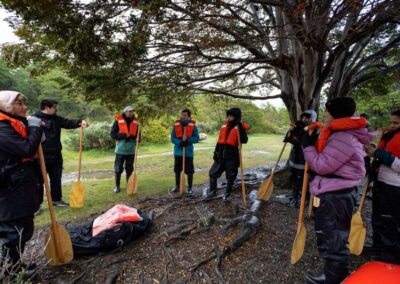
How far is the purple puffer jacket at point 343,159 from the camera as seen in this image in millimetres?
2393

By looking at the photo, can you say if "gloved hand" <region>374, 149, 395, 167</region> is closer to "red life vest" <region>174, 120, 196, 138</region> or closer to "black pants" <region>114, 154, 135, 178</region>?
"red life vest" <region>174, 120, 196, 138</region>

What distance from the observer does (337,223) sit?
2457mm

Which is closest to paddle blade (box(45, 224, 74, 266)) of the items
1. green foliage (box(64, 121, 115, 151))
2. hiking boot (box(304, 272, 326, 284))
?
hiking boot (box(304, 272, 326, 284))

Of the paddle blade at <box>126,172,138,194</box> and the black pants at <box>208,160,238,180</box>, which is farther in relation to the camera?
the paddle blade at <box>126,172,138,194</box>

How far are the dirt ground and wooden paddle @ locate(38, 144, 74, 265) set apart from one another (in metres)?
0.12

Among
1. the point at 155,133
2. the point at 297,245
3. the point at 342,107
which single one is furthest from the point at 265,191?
the point at 155,133

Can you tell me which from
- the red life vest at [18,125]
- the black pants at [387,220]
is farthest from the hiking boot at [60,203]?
the black pants at [387,220]

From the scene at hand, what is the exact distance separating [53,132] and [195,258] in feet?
11.9

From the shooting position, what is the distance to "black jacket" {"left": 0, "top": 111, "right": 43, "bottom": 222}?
252 cm

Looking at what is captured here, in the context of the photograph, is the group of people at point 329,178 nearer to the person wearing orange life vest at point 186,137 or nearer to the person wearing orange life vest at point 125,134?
the person wearing orange life vest at point 125,134

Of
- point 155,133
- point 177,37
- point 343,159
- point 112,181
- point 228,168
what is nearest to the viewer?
point 343,159

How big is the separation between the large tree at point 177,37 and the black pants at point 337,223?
1.97 meters

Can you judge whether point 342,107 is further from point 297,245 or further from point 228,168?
point 228,168

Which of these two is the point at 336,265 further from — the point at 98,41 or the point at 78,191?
the point at 78,191
